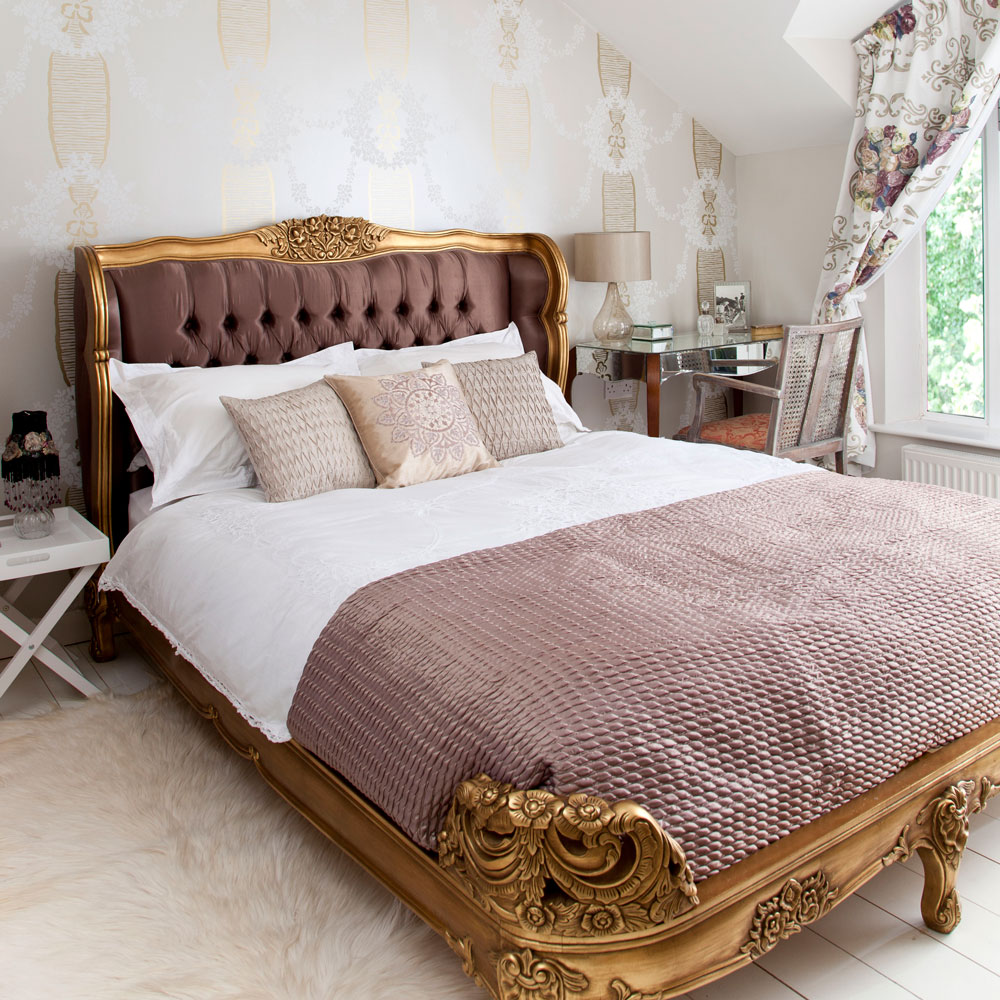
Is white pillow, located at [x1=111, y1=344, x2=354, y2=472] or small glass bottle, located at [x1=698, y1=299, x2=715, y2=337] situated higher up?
small glass bottle, located at [x1=698, y1=299, x2=715, y2=337]

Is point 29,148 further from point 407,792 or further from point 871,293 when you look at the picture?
point 871,293

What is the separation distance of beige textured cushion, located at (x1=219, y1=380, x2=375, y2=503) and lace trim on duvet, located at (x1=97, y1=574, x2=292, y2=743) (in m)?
0.42

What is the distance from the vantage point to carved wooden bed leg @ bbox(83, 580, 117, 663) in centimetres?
303

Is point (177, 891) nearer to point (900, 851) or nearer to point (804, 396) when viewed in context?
point (900, 851)

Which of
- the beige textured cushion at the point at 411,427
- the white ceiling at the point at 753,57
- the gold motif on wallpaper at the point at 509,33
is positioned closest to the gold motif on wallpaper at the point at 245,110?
the beige textured cushion at the point at 411,427

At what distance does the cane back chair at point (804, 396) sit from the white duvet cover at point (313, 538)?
0.44 meters

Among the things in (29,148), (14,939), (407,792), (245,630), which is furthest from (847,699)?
(29,148)

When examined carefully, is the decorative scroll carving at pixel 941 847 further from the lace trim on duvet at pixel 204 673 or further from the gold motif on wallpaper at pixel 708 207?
the gold motif on wallpaper at pixel 708 207

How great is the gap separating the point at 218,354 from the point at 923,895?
2.40m

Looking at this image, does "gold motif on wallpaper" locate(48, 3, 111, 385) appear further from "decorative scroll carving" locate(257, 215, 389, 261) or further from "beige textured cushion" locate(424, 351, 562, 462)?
"beige textured cushion" locate(424, 351, 562, 462)

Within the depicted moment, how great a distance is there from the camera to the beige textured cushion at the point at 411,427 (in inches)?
109

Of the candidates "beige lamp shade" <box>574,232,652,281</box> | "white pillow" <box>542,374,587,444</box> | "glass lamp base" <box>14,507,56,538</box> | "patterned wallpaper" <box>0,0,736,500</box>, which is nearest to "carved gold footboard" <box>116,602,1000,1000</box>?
"glass lamp base" <box>14,507,56,538</box>

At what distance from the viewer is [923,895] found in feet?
5.74

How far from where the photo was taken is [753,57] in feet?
12.1
